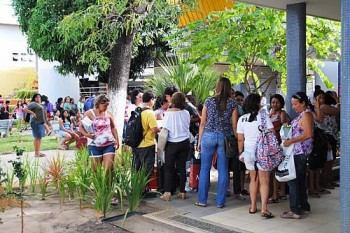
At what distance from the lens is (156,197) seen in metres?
6.94

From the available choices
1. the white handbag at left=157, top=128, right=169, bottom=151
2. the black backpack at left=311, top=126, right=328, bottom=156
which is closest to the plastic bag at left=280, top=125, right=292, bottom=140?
the black backpack at left=311, top=126, right=328, bottom=156

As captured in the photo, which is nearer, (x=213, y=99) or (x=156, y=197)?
(x=213, y=99)

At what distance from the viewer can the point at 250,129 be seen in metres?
5.64

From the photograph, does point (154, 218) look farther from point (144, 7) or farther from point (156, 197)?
point (144, 7)

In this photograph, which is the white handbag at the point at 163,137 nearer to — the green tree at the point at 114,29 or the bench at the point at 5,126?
the green tree at the point at 114,29

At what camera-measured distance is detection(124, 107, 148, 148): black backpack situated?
6.61 m

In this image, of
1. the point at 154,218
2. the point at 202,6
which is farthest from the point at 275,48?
the point at 154,218

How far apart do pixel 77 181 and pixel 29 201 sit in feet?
3.79

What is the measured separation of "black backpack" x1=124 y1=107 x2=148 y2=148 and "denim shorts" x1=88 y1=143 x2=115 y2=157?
10.3 inches

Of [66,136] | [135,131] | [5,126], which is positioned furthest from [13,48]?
[135,131]

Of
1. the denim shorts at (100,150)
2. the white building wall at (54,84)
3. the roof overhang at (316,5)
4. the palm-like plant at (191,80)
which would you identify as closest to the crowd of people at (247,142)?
the denim shorts at (100,150)

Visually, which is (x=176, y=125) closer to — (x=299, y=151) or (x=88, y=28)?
(x=299, y=151)

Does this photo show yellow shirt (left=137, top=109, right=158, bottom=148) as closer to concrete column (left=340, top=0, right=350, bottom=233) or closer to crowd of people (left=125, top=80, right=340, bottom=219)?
crowd of people (left=125, top=80, right=340, bottom=219)

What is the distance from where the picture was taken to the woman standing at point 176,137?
21.4ft
